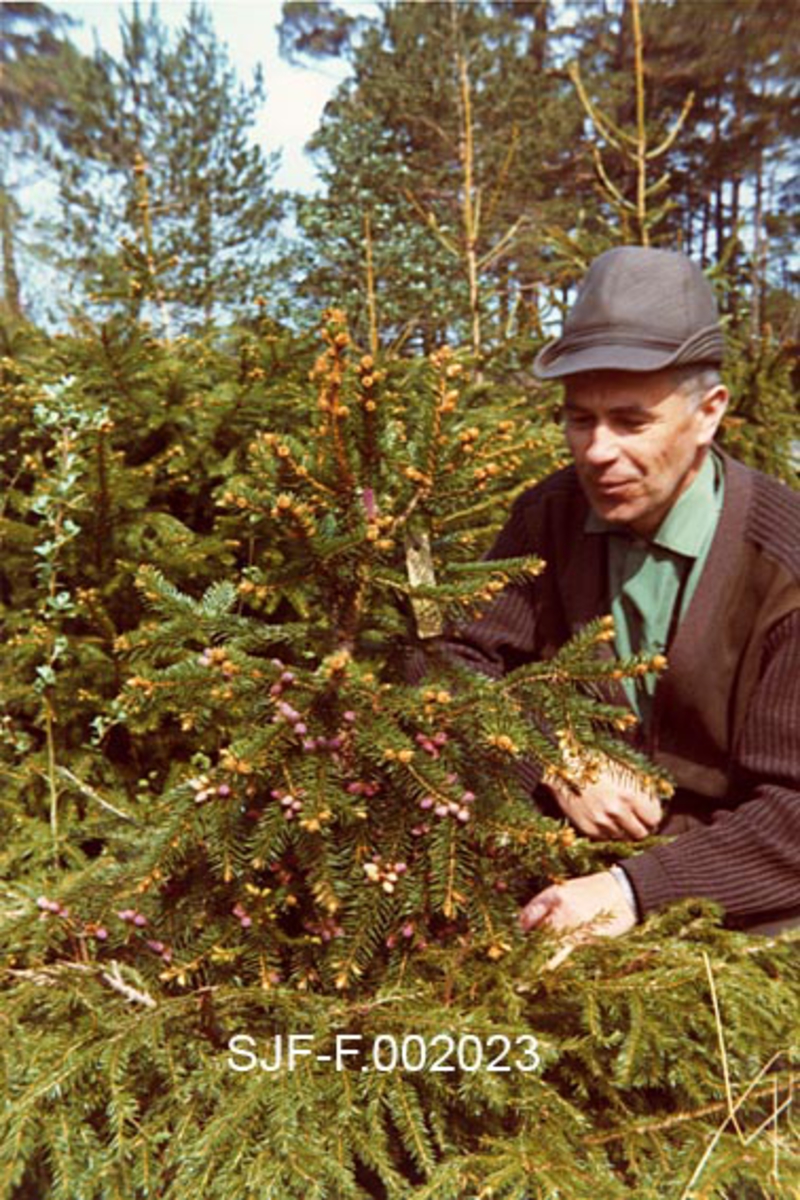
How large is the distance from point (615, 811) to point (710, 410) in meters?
0.93

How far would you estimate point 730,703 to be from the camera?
219 cm

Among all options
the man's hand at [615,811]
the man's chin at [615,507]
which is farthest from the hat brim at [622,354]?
the man's hand at [615,811]

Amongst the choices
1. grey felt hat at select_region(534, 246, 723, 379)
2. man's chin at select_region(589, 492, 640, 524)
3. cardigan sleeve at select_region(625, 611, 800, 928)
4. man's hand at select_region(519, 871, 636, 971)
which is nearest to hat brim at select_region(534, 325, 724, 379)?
grey felt hat at select_region(534, 246, 723, 379)

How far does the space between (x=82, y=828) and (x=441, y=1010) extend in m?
1.23

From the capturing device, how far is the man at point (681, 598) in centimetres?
198

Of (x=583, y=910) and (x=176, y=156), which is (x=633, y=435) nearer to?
(x=583, y=910)

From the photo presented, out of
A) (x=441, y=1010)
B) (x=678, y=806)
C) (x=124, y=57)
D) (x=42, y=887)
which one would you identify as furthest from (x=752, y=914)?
(x=124, y=57)

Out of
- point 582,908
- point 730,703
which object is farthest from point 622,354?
point 582,908

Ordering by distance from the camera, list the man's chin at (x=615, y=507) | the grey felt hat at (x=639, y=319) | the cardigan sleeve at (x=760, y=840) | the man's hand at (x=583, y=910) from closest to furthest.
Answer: the man's hand at (x=583, y=910), the cardigan sleeve at (x=760, y=840), the grey felt hat at (x=639, y=319), the man's chin at (x=615, y=507)

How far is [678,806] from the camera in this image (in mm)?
2348

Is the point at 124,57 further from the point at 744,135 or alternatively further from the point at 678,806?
the point at 678,806

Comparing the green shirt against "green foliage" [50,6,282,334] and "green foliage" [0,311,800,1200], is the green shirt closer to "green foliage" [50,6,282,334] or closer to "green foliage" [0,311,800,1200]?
"green foliage" [0,311,800,1200]

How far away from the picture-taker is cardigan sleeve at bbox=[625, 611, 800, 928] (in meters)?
1.95

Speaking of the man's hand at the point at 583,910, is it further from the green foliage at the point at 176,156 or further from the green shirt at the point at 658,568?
the green foliage at the point at 176,156
